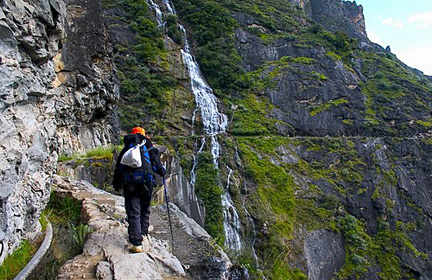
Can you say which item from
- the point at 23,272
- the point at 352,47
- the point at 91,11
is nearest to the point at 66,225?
the point at 23,272

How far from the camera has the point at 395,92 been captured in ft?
101

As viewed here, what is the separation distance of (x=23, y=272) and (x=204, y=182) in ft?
49.3

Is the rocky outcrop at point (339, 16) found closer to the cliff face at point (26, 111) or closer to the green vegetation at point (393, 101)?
the green vegetation at point (393, 101)

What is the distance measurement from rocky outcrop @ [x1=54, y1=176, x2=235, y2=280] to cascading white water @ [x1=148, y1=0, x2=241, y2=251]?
10.0 meters

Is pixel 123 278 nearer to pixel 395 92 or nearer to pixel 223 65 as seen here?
pixel 223 65

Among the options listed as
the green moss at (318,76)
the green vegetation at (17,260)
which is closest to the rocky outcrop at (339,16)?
the green moss at (318,76)

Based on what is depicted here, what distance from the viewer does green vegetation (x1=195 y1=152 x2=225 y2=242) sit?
15930mm

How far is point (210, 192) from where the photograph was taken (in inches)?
687

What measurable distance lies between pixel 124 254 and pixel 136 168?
3.30ft

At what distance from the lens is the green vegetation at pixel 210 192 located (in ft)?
52.3

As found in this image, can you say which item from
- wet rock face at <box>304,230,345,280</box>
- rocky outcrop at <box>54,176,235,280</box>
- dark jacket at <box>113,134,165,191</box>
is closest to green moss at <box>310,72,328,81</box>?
wet rock face at <box>304,230,345,280</box>

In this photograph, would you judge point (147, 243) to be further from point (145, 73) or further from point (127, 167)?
point (145, 73)

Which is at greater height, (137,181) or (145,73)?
(145,73)

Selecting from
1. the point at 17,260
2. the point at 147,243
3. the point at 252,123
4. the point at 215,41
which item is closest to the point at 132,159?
the point at 147,243
